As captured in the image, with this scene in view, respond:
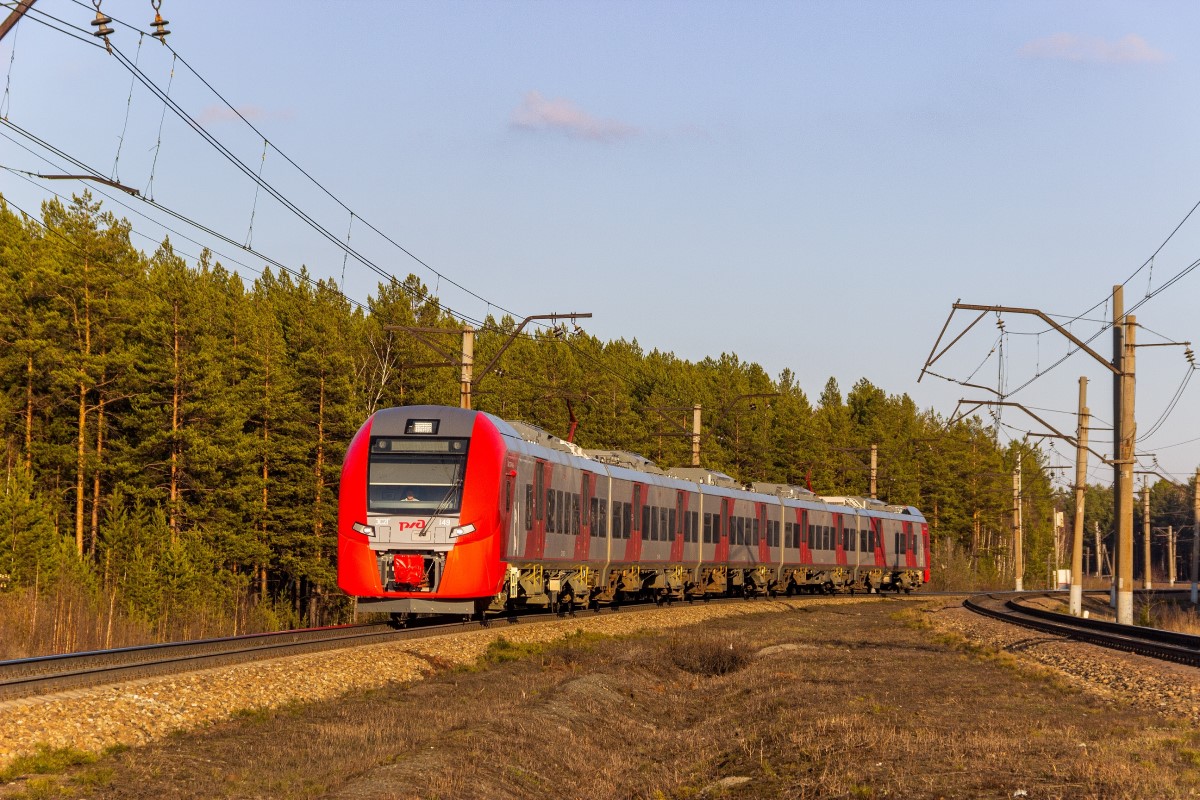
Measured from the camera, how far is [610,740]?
1628 cm

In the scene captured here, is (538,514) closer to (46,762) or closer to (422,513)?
(422,513)

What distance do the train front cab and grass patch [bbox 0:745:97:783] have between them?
36.5 feet

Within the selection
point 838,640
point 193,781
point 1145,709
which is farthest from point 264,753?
point 838,640

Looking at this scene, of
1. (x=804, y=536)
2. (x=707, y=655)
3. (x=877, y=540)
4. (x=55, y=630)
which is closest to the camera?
(x=55, y=630)

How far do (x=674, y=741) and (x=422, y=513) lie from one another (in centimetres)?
850

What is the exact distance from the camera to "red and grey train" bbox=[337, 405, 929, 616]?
77.4ft

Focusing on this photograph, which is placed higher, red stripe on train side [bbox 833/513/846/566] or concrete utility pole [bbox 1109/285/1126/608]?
concrete utility pole [bbox 1109/285/1126/608]

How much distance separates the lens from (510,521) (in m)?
25.0

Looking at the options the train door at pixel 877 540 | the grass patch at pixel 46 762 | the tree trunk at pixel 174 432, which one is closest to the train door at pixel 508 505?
the grass patch at pixel 46 762

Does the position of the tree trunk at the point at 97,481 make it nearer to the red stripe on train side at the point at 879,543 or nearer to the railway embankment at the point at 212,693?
the railway embankment at the point at 212,693

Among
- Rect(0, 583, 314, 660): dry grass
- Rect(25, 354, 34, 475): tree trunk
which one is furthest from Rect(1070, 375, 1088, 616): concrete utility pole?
Rect(25, 354, 34, 475): tree trunk

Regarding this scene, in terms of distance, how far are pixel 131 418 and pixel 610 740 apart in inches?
1626

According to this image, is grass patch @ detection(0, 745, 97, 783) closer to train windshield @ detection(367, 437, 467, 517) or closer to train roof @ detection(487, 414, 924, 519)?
train windshield @ detection(367, 437, 467, 517)

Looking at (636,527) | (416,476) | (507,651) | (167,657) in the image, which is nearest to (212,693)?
(167,657)
